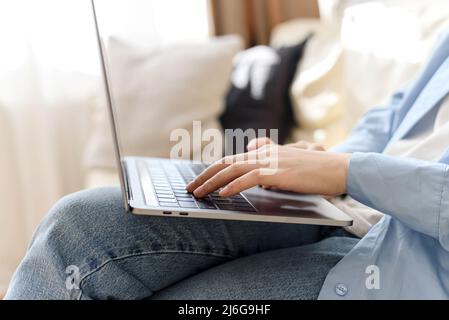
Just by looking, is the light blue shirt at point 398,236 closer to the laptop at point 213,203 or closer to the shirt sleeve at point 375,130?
the laptop at point 213,203

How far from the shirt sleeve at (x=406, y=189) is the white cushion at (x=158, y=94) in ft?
3.16

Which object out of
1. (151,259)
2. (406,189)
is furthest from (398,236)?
(151,259)

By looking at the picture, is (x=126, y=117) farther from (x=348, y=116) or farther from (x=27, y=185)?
(x=348, y=116)

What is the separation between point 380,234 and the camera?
82 centimetres

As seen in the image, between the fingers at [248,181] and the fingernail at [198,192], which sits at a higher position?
the fingers at [248,181]

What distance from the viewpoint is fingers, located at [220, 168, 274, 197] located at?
2.49 feet

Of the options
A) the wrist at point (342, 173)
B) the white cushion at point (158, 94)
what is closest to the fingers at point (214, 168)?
the wrist at point (342, 173)

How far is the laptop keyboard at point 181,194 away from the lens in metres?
0.75

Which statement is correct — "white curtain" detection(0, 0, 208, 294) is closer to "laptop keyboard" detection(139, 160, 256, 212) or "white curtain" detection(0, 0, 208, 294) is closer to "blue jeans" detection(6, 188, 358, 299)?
"laptop keyboard" detection(139, 160, 256, 212)

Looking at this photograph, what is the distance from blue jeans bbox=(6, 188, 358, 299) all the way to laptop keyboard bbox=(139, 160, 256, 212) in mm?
49

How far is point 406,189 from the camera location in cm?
74

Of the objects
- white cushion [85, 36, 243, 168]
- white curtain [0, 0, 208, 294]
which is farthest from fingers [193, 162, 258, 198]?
white curtain [0, 0, 208, 294]
